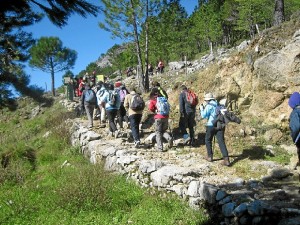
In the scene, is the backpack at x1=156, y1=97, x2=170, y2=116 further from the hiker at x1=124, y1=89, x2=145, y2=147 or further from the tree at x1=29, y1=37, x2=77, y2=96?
the tree at x1=29, y1=37, x2=77, y2=96

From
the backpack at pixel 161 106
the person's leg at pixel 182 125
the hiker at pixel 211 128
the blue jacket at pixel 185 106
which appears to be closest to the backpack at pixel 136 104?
the backpack at pixel 161 106

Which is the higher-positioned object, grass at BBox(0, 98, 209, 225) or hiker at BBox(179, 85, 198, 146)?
hiker at BBox(179, 85, 198, 146)

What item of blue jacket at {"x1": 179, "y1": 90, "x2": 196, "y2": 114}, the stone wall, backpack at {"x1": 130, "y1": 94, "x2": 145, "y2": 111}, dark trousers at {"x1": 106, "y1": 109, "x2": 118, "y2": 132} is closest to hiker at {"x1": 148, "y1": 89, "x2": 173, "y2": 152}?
backpack at {"x1": 130, "y1": 94, "x2": 145, "y2": 111}

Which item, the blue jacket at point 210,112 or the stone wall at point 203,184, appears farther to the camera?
the blue jacket at point 210,112

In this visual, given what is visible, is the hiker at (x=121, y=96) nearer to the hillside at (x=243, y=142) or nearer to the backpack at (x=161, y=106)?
the hillside at (x=243, y=142)

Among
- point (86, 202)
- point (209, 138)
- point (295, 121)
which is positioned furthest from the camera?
point (209, 138)

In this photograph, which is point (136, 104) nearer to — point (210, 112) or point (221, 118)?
point (210, 112)

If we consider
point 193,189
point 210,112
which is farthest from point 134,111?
point 193,189

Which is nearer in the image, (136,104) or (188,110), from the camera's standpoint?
(136,104)

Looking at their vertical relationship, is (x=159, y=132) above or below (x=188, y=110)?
below

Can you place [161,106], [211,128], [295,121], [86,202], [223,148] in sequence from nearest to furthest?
1. [295,121]
2. [86,202]
3. [223,148]
4. [211,128]
5. [161,106]

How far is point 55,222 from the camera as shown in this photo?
6.20m

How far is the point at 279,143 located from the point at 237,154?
4.34 ft

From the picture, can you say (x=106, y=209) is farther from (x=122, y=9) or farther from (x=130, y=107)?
(x=122, y=9)
